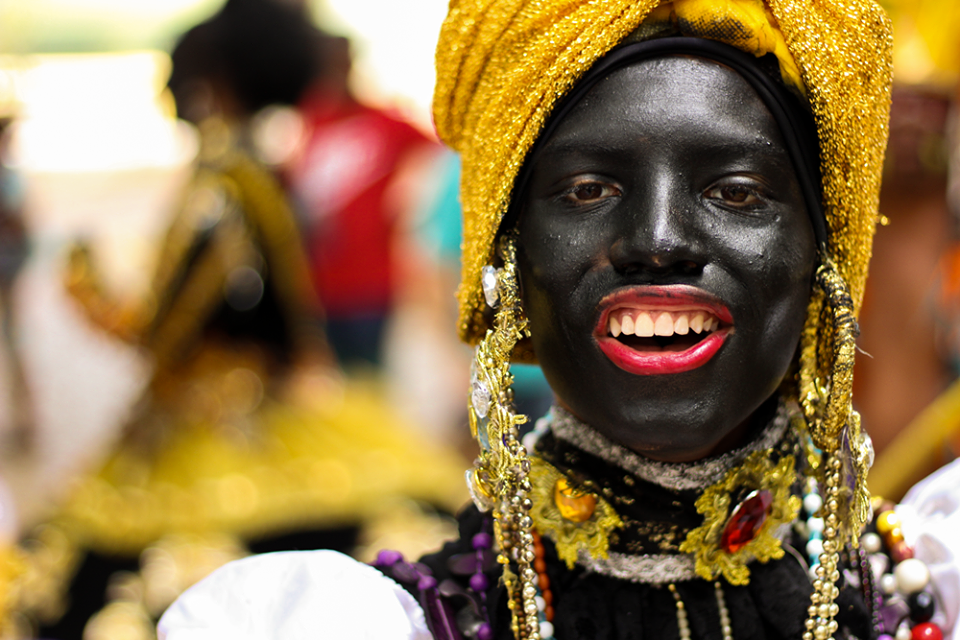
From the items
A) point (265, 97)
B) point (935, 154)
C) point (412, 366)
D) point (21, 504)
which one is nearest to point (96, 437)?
point (21, 504)

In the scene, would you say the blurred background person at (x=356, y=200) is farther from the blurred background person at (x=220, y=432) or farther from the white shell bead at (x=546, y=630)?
the white shell bead at (x=546, y=630)

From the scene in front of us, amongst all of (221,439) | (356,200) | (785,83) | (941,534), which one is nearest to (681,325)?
(785,83)

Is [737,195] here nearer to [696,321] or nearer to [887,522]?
[696,321]

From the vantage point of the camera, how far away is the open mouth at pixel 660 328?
1.23 meters

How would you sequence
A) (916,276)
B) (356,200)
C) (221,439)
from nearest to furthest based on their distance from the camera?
1. (916,276)
2. (221,439)
3. (356,200)

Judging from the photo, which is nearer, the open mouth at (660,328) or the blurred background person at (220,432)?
the open mouth at (660,328)

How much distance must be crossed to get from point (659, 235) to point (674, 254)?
1.2 inches

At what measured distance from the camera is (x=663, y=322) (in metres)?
1.23

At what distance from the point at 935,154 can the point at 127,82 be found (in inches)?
240

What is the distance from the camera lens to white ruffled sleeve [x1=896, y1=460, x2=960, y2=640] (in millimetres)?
1421

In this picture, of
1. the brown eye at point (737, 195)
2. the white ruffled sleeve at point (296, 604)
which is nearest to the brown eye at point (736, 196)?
the brown eye at point (737, 195)

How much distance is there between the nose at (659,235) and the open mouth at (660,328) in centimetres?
A: 6

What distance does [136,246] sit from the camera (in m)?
6.51

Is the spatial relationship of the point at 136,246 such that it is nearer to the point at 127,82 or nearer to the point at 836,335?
the point at 127,82
